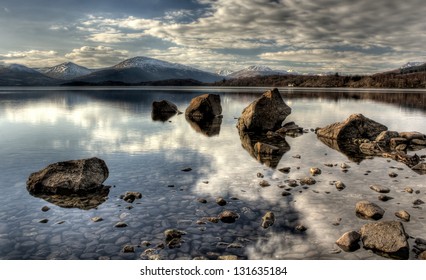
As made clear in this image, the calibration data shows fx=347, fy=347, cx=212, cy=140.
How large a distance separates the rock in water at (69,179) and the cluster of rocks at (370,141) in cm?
1643

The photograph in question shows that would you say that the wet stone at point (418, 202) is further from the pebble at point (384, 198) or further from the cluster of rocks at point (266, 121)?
the cluster of rocks at point (266, 121)

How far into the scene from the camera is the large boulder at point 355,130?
3155cm

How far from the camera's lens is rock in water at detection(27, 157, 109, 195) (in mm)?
15812

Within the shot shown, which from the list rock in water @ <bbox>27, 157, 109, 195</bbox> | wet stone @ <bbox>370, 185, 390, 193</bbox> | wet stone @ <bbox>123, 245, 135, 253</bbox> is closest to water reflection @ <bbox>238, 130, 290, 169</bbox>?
wet stone @ <bbox>370, 185, 390, 193</bbox>

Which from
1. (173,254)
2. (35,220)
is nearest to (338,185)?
(173,254)

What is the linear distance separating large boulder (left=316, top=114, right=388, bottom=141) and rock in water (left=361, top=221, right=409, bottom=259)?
21434 millimetres

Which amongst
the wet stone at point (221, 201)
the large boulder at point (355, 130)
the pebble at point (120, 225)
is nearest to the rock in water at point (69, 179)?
the pebble at point (120, 225)

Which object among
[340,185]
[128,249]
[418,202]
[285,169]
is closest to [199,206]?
[128,249]

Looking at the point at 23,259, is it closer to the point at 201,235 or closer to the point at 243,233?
the point at 201,235

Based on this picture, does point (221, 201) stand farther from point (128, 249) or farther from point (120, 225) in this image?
point (128, 249)

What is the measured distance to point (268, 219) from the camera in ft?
40.7

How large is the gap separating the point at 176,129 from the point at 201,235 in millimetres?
28441

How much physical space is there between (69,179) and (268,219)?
9471 mm

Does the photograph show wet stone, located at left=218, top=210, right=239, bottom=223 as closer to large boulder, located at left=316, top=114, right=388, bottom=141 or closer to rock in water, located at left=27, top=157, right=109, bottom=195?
rock in water, located at left=27, top=157, right=109, bottom=195
